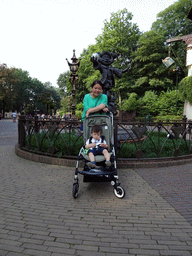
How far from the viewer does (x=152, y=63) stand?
Result: 102 feet

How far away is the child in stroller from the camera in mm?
4119

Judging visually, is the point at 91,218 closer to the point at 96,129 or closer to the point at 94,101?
the point at 96,129

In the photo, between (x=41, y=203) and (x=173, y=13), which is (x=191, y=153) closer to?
(x=41, y=203)

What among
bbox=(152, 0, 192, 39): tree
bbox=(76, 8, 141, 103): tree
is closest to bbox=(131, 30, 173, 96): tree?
bbox=(76, 8, 141, 103): tree

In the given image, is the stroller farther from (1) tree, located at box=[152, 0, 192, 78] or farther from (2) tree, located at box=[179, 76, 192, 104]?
(1) tree, located at box=[152, 0, 192, 78]

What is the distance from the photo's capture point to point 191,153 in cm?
750

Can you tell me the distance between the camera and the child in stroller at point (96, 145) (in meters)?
4.12

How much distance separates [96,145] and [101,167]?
48cm

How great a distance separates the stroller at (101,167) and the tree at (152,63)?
27.9m

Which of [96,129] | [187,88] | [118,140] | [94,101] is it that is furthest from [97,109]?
[187,88]

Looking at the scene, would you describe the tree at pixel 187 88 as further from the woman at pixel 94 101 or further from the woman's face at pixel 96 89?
the woman's face at pixel 96 89

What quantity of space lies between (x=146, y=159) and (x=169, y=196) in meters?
2.30

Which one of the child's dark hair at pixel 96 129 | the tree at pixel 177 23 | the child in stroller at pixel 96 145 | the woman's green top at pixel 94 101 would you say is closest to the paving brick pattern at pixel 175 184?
the child in stroller at pixel 96 145

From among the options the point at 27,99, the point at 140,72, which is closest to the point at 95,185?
the point at 140,72
